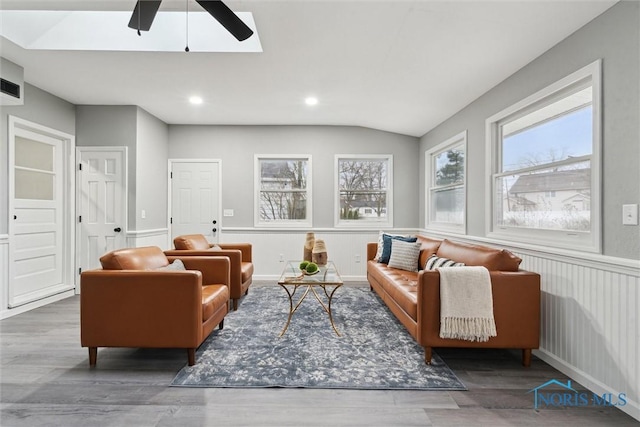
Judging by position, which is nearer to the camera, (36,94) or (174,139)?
(36,94)

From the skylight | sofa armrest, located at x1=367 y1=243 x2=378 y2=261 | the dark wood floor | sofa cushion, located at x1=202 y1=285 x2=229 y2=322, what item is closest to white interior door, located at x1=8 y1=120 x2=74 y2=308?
the skylight

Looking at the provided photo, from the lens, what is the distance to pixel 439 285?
216cm

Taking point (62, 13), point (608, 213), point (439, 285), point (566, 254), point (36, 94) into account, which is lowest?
point (439, 285)

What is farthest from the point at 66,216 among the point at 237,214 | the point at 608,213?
the point at 608,213

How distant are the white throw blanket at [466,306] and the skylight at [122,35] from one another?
8.24 ft

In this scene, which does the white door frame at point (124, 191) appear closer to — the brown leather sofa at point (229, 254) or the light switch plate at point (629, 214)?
the brown leather sofa at point (229, 254)

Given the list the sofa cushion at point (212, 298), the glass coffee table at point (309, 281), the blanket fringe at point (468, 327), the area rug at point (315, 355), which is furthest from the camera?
the glass coffee table at point (309, 281)

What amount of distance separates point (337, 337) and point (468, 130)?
9.22 feet

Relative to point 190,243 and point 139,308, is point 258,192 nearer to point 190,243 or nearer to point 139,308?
point 190,243

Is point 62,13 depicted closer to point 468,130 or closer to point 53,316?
point 53,316

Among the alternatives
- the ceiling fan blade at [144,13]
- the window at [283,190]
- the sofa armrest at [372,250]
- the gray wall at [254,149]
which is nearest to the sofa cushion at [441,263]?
the sofa armrest at [372,250]

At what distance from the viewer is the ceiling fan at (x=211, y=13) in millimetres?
1735

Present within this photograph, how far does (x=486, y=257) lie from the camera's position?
244cm

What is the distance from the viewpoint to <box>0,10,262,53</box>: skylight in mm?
2695
